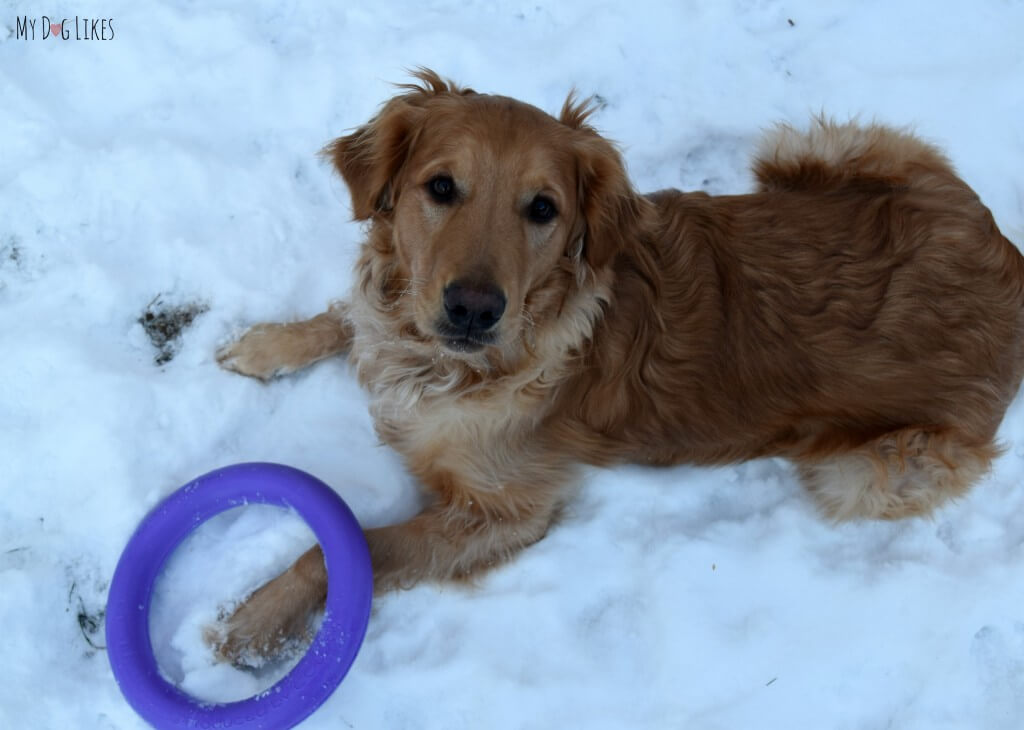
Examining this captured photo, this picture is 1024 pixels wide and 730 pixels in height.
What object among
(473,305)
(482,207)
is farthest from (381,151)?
(473,305)

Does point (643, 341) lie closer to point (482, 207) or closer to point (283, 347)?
point (482, 207)

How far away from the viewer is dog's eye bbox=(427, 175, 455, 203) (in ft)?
8.89

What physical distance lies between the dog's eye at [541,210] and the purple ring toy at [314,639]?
4.27 feet

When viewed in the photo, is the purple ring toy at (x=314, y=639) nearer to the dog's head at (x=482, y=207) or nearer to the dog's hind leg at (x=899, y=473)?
the dog's head at (x=482, y=207)

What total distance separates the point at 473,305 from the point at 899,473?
201cm

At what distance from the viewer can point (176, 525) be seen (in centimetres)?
308

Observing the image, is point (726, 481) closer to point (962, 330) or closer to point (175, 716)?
point (962, 330)

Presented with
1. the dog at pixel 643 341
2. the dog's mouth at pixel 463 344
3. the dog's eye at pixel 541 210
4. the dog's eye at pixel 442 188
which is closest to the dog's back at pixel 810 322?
the dog at pixel 643 341

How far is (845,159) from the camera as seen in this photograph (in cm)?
360

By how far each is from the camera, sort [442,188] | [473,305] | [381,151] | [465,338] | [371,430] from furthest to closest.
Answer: [371,430] → [381,151] → [442,188] → [465,338] → [473,305]

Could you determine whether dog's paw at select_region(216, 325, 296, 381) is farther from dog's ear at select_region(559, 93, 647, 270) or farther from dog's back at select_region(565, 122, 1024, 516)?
dog's ear at select_region(559, 93, 647, 270)

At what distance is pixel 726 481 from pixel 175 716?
2406 millimetres

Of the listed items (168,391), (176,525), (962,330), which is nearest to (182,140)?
(168,391)

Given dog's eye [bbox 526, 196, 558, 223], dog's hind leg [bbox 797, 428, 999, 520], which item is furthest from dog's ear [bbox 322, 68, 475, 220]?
dog's hind leg [bbox 797, 428, 999, 520]
